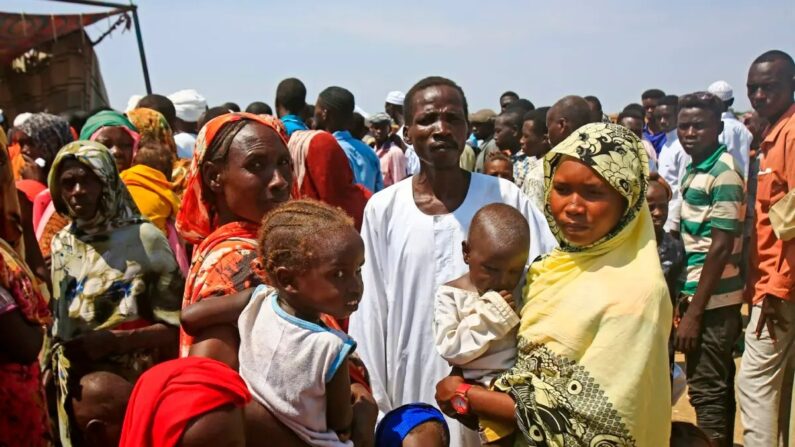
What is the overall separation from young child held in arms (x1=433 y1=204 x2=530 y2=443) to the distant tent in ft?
36.3

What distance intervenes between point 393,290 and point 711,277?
265 cm

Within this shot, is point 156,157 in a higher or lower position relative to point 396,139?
higher

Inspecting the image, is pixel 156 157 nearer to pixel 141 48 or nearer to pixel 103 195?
pixel 103 195

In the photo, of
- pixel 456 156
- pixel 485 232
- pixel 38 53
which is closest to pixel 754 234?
pixel 456 156

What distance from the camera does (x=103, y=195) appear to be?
361cm

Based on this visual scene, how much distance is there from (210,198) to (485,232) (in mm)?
981

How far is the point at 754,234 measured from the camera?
518 centimetres

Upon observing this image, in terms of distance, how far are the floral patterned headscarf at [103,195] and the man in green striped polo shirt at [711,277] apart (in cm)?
351

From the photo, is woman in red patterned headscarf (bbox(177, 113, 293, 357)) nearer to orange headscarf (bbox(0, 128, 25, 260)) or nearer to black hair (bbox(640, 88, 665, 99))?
orange headscarf (bbox(0, 128, 25, 260))

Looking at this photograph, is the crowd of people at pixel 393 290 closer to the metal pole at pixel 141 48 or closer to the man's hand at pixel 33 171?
the man's hand at pixel 33 171

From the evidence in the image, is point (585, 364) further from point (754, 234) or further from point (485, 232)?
point (754, 234)

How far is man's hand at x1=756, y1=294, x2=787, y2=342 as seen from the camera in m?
4.76

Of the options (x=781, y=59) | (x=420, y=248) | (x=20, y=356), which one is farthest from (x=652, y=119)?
(x=20, y=356)

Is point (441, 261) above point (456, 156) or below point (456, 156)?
below
